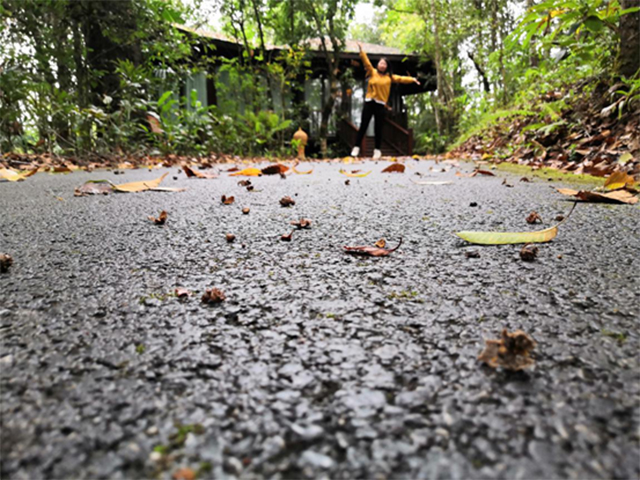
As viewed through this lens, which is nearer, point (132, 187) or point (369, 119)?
point (132, 187)

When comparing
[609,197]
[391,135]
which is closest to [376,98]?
[391,135]

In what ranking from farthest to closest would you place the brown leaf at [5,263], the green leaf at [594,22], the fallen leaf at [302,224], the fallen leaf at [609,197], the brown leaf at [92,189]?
the green leaf at [594,22] < the brown leaf at [92,189] < the fallen leaf at [609,197] < the fallen leaf at [302,224] < the brown leaf at [5,263]

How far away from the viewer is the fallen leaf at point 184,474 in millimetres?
303

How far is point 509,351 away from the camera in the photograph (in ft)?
1.47

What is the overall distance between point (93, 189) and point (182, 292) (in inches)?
62.8

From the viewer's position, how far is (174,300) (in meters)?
0.62

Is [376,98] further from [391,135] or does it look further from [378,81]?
[391,135]

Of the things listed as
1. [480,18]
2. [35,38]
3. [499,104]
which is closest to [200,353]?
[35,38]

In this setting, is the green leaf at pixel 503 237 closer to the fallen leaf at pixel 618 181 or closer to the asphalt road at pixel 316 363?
the asphalt road at pixel 316 363

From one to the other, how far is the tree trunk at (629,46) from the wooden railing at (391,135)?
7.97 meters

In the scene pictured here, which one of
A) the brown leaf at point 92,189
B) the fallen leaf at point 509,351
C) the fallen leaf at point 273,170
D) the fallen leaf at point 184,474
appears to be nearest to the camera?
the fallen leaf at point 184,474

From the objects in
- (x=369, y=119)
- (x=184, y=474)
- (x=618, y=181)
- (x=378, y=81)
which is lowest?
(x=184, y=474)

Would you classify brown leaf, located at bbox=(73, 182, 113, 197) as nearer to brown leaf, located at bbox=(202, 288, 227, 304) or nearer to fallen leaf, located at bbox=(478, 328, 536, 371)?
brown leaf, located at bbox=(202, 288, 227, 304)

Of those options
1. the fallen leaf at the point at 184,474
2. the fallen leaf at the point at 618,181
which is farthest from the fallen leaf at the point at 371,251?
the fallen leaf at the point at 618,181
